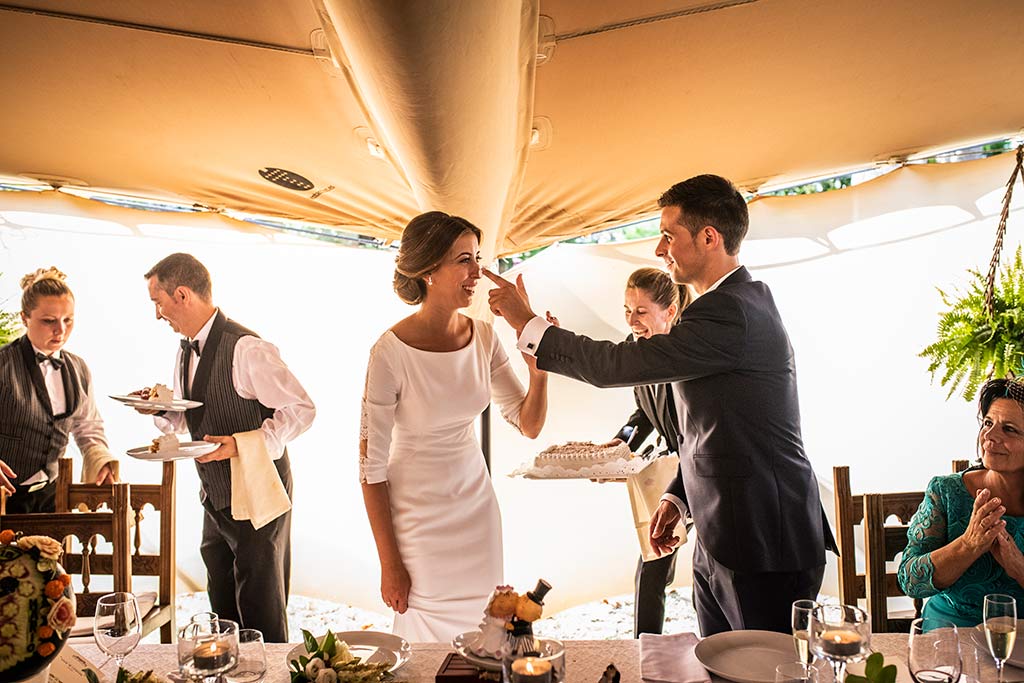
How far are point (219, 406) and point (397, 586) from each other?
1544mm

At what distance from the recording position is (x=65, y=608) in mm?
1407

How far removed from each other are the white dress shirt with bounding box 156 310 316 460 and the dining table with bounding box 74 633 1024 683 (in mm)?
1783

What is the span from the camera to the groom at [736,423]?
88.8 inches

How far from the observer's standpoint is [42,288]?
4164 millimetres

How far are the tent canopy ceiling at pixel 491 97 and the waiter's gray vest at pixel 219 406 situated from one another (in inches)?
32.5

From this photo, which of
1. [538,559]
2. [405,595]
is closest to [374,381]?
[405,595]

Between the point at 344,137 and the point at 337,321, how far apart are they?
5.54 ft

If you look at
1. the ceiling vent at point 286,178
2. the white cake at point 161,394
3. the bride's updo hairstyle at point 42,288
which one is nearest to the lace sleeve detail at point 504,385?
the white cake at point 161,394

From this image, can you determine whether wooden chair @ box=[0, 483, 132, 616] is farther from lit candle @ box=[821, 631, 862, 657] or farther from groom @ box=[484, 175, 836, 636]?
lit candle @ box=[821, 631, 862, 657]

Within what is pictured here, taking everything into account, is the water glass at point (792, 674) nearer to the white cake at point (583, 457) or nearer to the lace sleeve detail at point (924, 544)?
the lace sleeve detail at point (924, 544)

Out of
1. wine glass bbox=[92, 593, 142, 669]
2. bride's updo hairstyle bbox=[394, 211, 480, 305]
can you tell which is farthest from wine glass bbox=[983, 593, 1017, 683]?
bride's updo hairstyle bbox=[394, 211, 480, 305]

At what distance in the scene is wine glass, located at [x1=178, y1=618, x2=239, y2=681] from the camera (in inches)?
56.1

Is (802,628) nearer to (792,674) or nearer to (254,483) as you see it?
(792,674)

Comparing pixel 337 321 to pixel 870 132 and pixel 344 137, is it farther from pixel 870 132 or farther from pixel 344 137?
pixel 870 132
